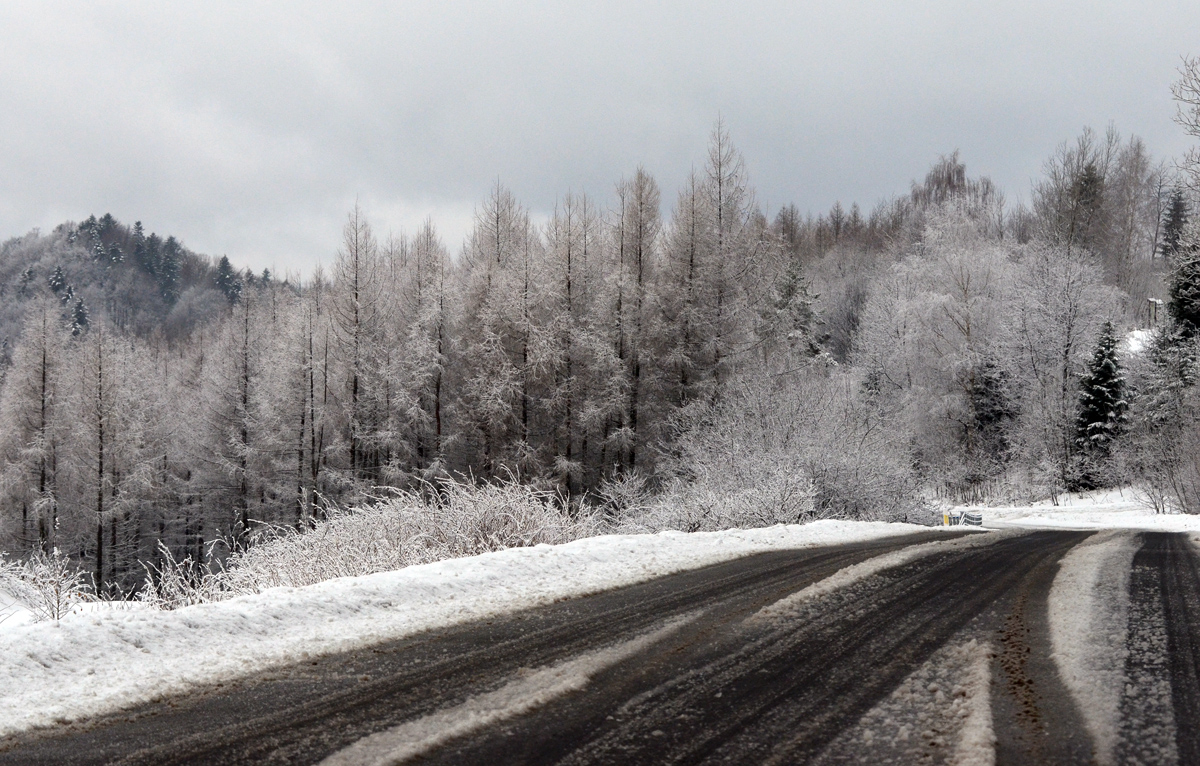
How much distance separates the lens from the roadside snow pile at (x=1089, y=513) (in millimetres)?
22125

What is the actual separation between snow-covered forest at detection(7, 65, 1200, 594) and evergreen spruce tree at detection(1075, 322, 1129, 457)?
0.11 metres

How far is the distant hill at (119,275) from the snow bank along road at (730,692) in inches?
5629

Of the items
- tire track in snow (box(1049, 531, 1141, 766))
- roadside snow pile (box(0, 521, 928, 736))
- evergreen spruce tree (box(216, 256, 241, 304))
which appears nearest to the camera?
tire track in snow (box(1049, 531, 1141, 766))

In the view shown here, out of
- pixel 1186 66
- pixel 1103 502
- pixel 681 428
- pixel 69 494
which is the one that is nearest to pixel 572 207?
pixel 681 428

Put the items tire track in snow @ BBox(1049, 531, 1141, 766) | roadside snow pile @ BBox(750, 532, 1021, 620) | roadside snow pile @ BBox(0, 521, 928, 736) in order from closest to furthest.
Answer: tire track in snow @ BBox(1049, 531, 1141, 766) < roadside snow pile @ BBox(0, 521, 928, 736) < roadside snow pile @ BBox(750, 532, 1021, 620)

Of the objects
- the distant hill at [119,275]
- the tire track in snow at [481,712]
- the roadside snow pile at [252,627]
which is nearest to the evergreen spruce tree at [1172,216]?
the roadside snow pile at [252,627]

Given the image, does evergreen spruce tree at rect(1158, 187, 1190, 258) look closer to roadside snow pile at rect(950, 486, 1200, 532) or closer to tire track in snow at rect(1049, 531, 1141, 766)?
roadside snow pile at rect(950, 486, 1200, 532)

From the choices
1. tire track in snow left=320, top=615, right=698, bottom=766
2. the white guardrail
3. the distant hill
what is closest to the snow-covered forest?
the white guardrail

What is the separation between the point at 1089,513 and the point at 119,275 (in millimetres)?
179951

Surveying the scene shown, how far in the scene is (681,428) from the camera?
2616 cm

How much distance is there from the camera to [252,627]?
5.14m

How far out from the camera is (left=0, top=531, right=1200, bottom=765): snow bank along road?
313 centimetres

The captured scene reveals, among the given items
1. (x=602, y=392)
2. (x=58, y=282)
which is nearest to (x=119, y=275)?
(x=58, y=282)

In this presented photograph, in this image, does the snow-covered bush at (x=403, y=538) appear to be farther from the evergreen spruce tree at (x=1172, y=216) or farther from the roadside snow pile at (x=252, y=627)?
the evergreen spruce tree at (x=1172, y=216)
